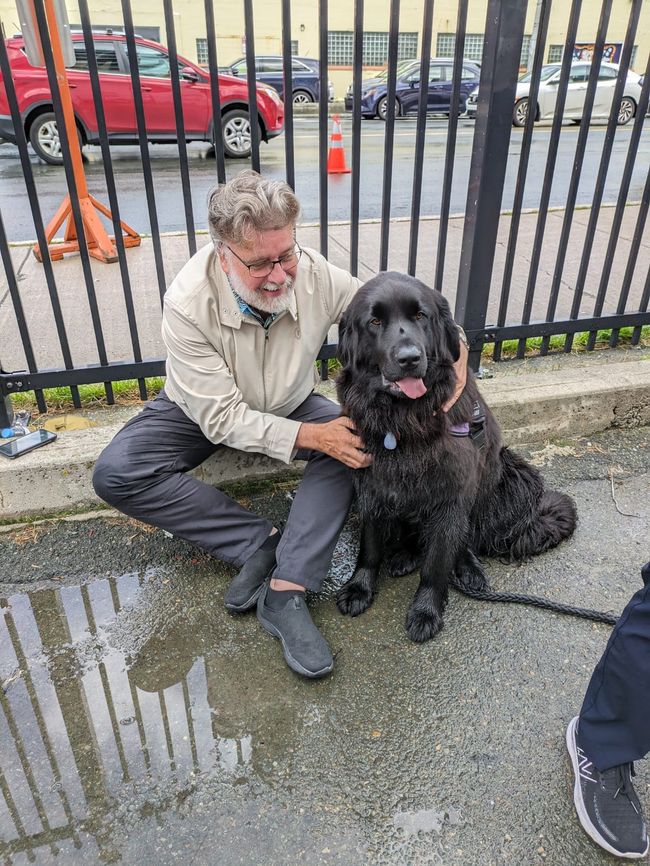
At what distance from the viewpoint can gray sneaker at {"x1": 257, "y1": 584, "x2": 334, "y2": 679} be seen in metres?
2.32

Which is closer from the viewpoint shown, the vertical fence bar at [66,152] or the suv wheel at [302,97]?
the vertical fence bar at [66,152]

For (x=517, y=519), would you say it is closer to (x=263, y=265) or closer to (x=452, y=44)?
(x=263, y=265)

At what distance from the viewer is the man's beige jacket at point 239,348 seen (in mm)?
2619

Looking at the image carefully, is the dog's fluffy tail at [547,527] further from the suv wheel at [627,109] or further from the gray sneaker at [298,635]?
the suv wheel at [627,109]

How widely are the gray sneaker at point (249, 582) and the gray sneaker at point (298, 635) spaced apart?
1.9 inches

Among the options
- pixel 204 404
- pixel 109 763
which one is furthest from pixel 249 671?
pixel 204 404

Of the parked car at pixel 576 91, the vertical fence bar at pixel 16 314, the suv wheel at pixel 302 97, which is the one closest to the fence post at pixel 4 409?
the vertical fence bar at pixel 16 314

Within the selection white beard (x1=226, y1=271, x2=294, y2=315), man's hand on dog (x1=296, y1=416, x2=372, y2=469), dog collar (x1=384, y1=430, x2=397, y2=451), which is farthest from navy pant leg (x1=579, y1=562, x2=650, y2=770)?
white beard (x1=226, y1=271, x2=294, y2=315)

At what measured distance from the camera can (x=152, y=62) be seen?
11.9m

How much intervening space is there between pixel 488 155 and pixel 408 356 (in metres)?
1.71

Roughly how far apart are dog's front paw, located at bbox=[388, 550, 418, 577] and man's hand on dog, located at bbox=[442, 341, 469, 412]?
0.76 meters

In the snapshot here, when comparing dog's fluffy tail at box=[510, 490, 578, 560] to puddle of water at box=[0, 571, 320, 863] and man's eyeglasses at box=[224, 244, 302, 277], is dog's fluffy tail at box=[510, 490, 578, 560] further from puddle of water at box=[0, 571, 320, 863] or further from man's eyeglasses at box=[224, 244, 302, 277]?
man's eyeglasses at box=[224, 244, 302, 277]

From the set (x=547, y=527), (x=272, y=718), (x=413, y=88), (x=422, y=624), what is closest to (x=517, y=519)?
(x=547, y=527)

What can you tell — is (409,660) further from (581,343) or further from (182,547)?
(581,343)
